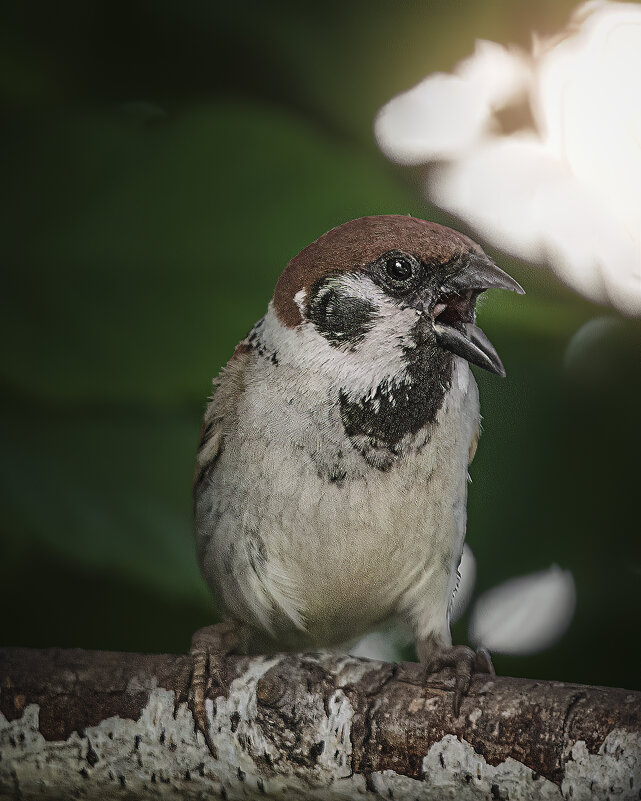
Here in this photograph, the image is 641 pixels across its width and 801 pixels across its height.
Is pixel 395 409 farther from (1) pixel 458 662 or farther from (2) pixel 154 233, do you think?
(2) pixel 154 233

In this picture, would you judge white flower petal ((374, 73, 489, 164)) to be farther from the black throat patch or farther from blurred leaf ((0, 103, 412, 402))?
the black throat patch

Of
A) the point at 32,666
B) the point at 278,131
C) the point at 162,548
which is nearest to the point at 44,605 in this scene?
the point at 162,548

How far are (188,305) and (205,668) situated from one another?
51 centimetres

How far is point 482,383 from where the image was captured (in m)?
1.08

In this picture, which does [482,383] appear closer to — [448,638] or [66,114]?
[448,638]

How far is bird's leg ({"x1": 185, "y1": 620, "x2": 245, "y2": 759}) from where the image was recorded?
92 centimetres

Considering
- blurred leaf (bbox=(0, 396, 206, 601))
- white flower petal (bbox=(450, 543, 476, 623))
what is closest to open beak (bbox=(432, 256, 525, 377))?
white flower petal (bbox=(450, 543, 476, 623))

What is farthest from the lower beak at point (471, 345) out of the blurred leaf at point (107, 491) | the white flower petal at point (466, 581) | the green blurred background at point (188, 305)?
the blurred leaf at point (107, 491)

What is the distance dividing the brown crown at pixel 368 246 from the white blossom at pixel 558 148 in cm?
16

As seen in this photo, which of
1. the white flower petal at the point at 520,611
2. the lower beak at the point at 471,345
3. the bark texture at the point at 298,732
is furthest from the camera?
the white flower petal at the point at 520,611

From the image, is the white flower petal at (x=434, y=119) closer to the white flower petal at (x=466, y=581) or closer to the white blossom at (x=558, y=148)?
the white blossom at (x=558, y=148)

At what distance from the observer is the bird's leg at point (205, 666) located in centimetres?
92

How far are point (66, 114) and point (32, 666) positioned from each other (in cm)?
76

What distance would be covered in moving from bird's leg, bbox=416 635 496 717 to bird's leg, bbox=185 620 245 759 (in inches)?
9.0
